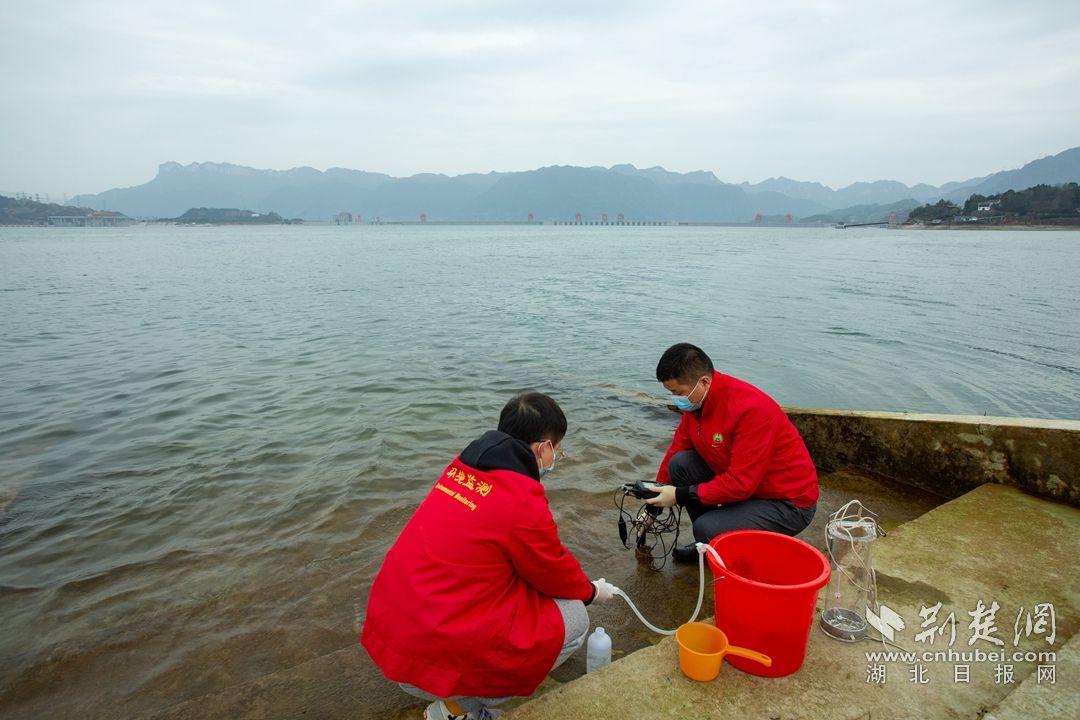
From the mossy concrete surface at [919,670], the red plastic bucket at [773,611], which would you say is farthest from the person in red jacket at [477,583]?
the red plastic bucket at [773,611]

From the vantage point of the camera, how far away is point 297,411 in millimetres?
9523

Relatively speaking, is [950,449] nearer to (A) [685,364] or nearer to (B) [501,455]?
(A) [685,364]

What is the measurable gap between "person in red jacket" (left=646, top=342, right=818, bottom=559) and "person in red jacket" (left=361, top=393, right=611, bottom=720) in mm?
1499

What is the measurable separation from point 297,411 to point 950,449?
8.90m

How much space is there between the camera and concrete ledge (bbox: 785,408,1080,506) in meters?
4.32

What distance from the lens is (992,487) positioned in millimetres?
4551

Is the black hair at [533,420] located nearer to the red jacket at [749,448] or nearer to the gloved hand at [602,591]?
the gloved hand at [602,591]

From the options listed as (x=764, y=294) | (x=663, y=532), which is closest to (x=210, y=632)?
(x=663, y=532)

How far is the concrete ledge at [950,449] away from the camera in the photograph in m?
4.32

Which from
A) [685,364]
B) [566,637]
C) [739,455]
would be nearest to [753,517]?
[739,455]

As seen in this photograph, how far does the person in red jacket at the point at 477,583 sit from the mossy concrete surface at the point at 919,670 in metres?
0.25

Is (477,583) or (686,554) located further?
(686,554)

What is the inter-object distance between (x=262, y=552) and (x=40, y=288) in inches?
1152

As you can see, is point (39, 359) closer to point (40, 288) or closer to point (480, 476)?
point (480, 476)
